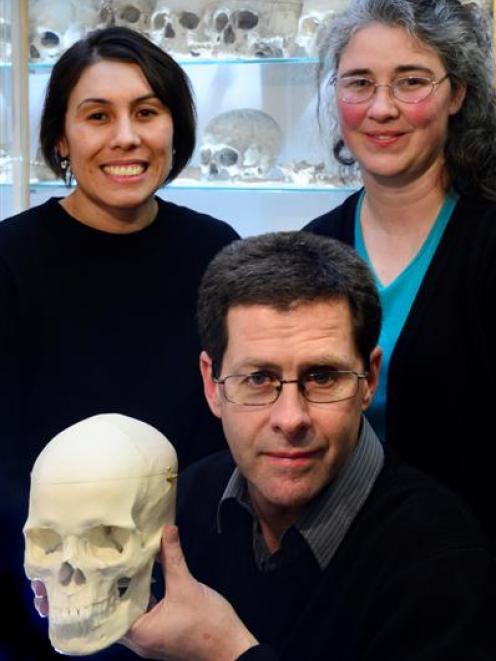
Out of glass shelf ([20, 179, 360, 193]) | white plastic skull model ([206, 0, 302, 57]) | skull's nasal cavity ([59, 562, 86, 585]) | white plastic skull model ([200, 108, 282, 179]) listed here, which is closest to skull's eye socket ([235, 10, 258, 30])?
white plastic skull model ([206, 0, 302, 57])

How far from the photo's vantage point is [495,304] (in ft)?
6.27

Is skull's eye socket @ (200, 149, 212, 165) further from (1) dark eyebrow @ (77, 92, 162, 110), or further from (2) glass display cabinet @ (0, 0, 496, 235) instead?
(1) dark eyebrow @ (77, 92, 162, 110)

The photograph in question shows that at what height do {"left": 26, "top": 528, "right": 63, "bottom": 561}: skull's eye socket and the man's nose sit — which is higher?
the man's nose

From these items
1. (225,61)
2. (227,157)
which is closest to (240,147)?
(227,157)

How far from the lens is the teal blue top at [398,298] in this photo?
6.50 feet

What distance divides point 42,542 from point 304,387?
1.38 feet

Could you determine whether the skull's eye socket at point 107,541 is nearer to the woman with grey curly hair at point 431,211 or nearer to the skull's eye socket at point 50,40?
the woman with grey curly hair at point 431,211

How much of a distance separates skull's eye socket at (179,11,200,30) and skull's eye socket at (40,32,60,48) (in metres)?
0.42

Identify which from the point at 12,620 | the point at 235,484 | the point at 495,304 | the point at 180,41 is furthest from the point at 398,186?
the point at 180,41

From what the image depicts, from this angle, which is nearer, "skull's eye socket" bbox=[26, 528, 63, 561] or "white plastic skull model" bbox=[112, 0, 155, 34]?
"skull's eye socket" bbox=[26, 528, 63, 561]

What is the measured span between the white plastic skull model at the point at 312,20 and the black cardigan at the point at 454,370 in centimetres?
163

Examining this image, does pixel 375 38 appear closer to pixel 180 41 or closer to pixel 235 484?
pixel 235 484

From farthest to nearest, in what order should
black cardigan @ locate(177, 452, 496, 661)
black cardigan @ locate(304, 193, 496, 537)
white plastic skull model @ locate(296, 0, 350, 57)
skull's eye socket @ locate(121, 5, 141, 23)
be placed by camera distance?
skull's eye socket @ locate(121, 5, 141, 23), white plastic skull model @ locate(296, 0, 350, 57), black cardigan @ locate(304, 193, 496, 537), black cardigan @ locate(177, 452, 496, 661)

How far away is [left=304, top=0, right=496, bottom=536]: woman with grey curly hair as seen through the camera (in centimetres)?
194
